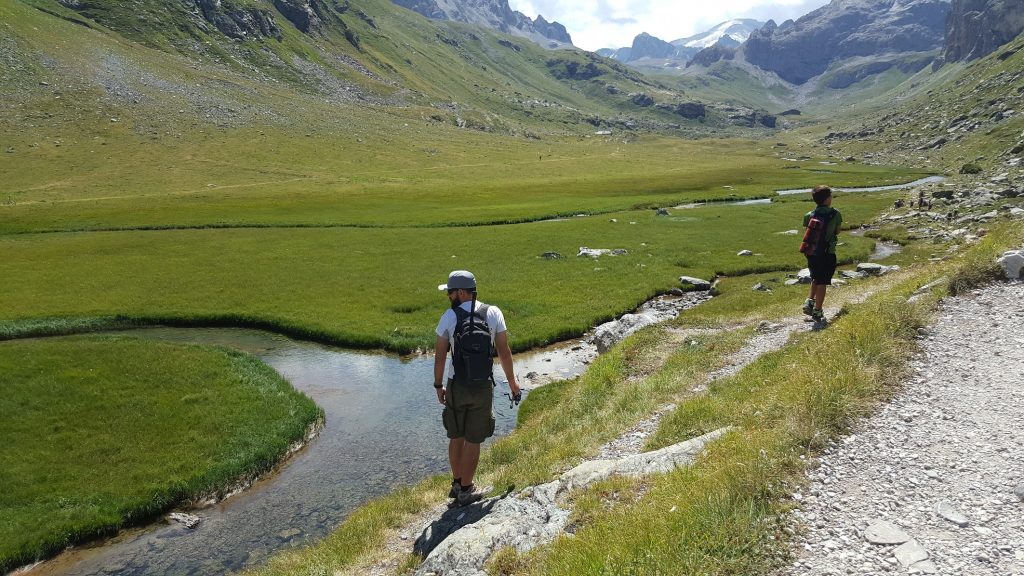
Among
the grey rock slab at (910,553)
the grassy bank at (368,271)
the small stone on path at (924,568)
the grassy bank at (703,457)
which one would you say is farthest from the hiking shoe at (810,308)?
the small stone on path at (924,568)

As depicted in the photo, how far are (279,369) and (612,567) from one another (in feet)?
82.3

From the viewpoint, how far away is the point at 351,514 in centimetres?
1564

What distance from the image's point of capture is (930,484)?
312 inches

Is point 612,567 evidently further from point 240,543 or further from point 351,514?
point 240,543

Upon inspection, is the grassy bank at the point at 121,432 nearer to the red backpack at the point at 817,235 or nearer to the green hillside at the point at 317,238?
the green hillside at the point at 317,238

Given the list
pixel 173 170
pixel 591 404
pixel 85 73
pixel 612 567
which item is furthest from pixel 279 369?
pixel 85 73

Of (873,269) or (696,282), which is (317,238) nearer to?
(696,282)

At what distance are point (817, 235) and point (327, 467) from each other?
60.2 ft

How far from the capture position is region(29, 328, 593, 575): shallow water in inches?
575

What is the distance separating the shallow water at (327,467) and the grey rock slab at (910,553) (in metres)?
13.4

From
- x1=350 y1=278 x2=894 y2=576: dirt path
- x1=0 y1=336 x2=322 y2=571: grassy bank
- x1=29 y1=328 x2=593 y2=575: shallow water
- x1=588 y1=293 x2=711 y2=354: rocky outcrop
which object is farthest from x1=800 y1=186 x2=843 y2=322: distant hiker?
x1=0 y1=336 x2=322 y2=571: grassy bank

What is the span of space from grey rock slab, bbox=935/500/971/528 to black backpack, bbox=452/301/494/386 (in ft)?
24.1

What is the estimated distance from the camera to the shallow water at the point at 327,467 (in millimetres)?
14617

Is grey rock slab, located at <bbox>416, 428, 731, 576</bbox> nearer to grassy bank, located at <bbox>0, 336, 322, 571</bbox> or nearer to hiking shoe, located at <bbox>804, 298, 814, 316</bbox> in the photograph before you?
grassy bank, located at <bbox>0, 336, 322, 571</bbox>
